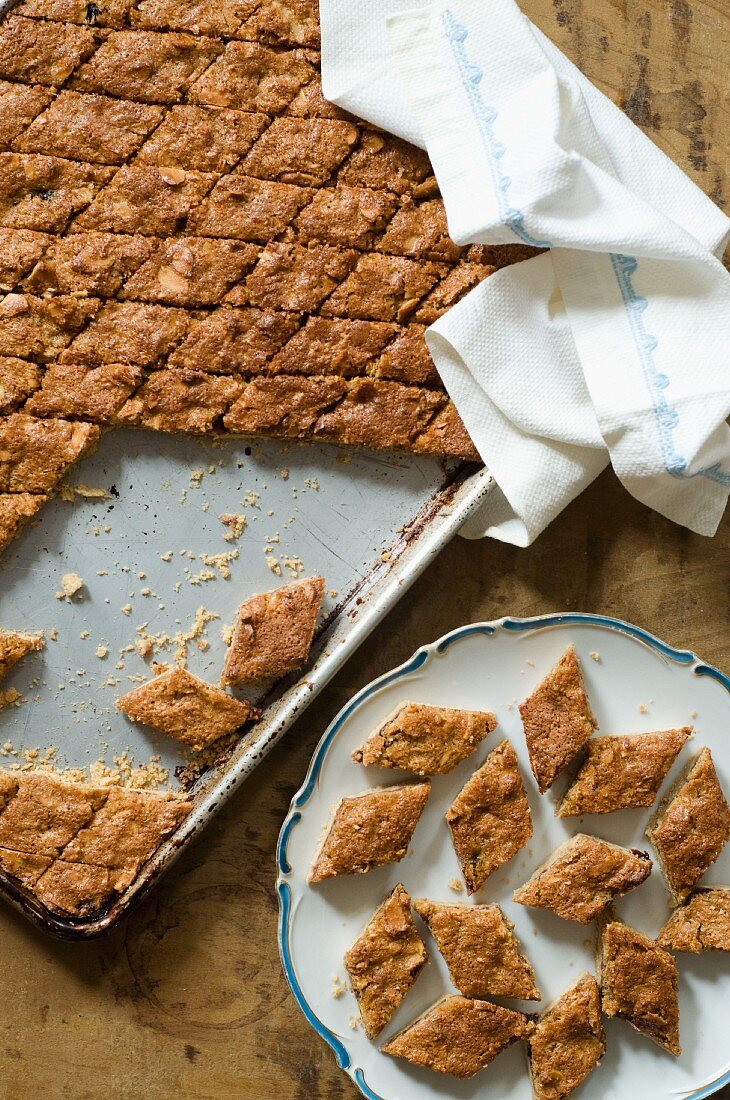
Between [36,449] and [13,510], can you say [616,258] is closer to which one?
[36,449]

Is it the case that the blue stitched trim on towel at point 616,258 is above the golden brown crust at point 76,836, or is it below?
above

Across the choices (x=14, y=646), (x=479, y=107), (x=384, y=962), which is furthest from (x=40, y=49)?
(x=384, y=962)

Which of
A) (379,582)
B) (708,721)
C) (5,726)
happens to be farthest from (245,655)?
(708,721)

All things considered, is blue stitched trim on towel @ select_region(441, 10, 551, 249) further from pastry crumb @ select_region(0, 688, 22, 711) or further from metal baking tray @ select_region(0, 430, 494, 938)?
pastry crumb @ select_region(0, 688, 22, 711)

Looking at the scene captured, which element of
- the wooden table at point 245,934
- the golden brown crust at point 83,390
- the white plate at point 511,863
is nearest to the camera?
the golden brown crust at point 83,390

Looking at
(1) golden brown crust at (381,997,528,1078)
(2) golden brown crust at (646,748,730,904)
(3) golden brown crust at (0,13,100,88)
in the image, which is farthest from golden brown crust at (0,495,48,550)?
(2) golden brown crust at (646,748,730,904)

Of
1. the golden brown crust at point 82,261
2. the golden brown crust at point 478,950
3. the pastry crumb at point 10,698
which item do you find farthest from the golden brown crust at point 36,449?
the golden brown crust at point 478,950

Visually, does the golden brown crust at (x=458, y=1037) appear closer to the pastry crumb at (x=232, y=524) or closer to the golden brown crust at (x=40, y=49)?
the pastry crumb at (x=232, y=524)

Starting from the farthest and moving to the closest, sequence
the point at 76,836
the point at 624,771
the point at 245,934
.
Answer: the point at 245,934, the point at 624,771, the point at 76,836
